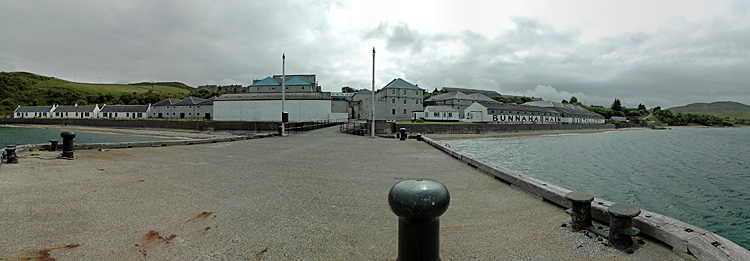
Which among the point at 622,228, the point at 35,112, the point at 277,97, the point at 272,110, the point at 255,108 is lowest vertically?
the point at 622,228

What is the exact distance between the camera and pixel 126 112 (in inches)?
2948

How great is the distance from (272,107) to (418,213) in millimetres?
51545

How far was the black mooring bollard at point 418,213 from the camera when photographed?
2.16m

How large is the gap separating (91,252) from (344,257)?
2627mm

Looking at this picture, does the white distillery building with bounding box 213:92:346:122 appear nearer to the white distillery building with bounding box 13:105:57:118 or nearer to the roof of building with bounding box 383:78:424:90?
the roof of building with bounding box 383:78:424:90

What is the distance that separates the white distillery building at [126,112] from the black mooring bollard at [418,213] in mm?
85138

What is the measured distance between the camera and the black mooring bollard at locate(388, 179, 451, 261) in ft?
7.09

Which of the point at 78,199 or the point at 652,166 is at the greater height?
the point at 78,199

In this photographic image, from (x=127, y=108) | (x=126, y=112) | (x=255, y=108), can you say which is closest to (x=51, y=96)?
(x=127, y=108)

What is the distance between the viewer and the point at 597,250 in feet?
11.4

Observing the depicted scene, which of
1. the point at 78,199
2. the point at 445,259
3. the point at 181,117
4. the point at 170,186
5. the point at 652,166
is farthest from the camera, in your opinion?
the point at 181,117

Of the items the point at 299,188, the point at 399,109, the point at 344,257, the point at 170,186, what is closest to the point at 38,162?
the point at 170,186

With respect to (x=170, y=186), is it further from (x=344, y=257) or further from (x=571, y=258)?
(x=571, y=258)

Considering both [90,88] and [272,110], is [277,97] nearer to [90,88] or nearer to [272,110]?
[272,110]
